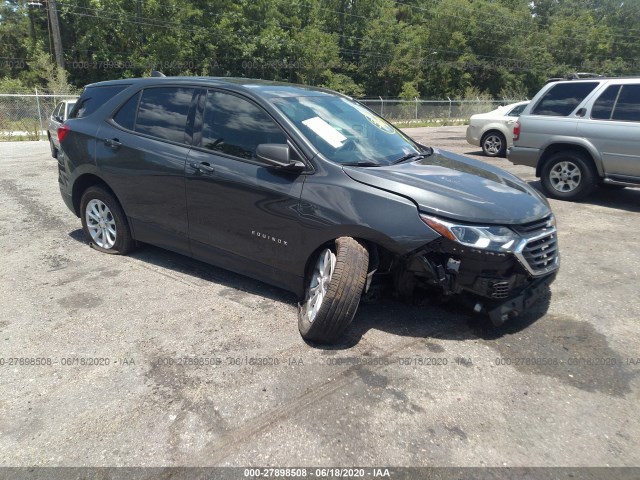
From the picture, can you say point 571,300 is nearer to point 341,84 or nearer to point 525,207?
point 525,207

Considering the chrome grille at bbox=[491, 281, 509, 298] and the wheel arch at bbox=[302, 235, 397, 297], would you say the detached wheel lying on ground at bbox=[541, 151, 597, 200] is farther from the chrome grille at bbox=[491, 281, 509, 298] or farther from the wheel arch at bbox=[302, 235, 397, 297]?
the wheel arch at bbox=[302, 235, 397, 297]

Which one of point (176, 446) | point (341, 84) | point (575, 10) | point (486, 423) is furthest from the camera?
point (575, 10)

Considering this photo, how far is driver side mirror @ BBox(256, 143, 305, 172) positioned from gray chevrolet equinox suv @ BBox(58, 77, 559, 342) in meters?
0.01

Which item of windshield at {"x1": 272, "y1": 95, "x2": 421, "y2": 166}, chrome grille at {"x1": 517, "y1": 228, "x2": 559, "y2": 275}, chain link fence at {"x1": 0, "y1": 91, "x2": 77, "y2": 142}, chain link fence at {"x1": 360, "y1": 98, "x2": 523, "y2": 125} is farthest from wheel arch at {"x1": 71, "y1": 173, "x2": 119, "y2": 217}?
chain link fence at {"x1": 360, "y1": 98, "x2": 523, "y2": 125}

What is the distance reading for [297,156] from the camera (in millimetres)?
3764

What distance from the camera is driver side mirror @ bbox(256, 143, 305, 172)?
145 inches

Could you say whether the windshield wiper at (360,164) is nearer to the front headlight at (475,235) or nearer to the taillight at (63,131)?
the front headlight at (475,235)

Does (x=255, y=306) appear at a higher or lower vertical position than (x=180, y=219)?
lower

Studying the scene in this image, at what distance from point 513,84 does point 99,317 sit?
58.9 m

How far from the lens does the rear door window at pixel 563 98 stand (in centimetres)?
778

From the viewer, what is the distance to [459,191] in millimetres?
3537

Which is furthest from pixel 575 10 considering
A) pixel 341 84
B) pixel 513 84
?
pixel 341 84

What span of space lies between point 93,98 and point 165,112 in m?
1.26

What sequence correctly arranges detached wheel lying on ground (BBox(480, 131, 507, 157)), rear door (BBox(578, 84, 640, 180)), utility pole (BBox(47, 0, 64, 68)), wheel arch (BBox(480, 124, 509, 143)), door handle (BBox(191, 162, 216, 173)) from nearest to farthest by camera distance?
door handle (BBox(191, 162, 216, 173)) → rear door (BBox(578, 84, 640, 180)) → wheel arch (BBox(480, 124, 509, 143)) → detached wheel lying on ground (BBox(480, 131, 507, 157)) → utility pole (BBox(47, 0, 64, 68))
